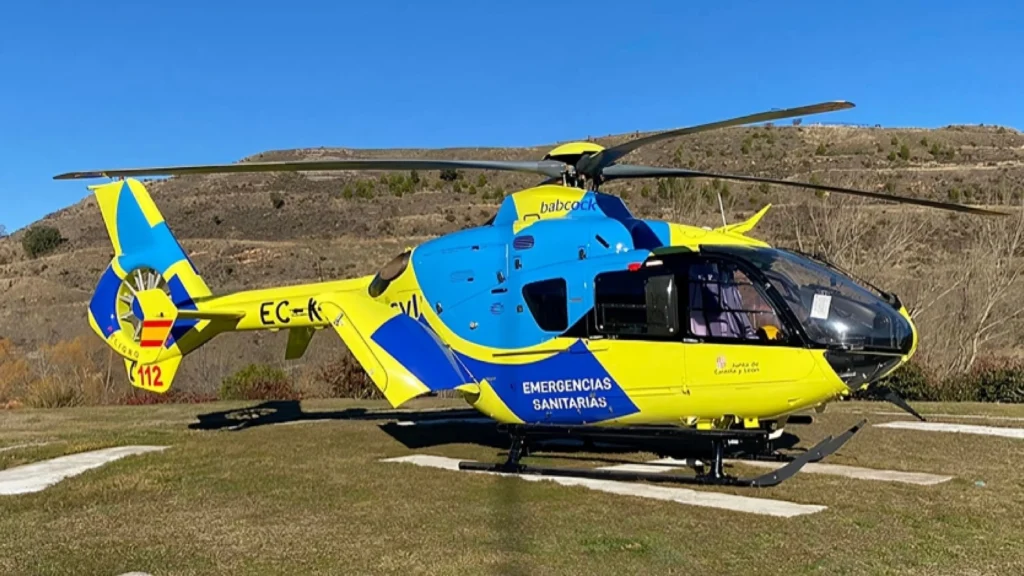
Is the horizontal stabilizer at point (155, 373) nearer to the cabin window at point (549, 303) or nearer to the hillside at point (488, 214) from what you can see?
the cabin window at point (549, 303)

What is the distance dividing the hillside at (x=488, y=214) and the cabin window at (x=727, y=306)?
2206 cm

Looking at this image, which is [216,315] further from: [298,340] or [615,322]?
[615,322]

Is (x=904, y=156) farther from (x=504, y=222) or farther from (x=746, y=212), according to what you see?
(x=504, y=222)

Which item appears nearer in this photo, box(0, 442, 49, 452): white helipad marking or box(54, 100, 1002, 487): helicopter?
box(54, 100, 1002, 487): helicopter

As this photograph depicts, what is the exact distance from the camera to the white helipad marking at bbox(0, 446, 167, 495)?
10625 millimetres

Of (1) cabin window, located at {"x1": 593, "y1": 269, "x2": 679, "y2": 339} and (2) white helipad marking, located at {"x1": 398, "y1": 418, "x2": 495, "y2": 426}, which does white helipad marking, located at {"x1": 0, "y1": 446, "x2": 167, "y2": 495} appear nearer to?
(2) white helipad marking, located at {"x1": 398, "y1": 418, "x2": 495, "y2": 426}

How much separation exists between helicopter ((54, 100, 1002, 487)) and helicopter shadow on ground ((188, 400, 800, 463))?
0.98m

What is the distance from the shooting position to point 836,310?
923 centimetres

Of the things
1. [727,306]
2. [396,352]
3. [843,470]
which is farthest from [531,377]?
[843,470]

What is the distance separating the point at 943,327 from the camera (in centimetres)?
2931

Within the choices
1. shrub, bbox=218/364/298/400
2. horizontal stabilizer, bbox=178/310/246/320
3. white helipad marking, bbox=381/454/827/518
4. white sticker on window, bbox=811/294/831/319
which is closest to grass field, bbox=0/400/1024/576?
white helipad marking, bbox=381/454/827/518

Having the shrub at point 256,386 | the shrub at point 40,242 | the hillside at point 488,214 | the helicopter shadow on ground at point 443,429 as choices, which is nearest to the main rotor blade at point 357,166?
the helicopter shadow on ground at point 443,429

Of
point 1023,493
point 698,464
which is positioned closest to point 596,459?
point 698,464

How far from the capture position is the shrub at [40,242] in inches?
2569
